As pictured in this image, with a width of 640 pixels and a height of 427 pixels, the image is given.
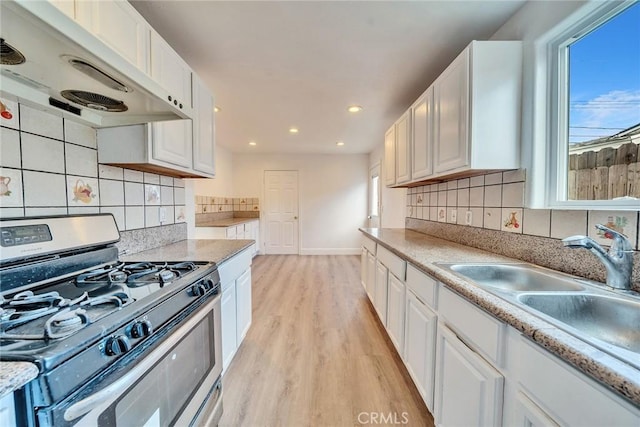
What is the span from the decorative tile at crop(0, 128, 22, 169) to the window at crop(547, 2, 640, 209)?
2.40 metres

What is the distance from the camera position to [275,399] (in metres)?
1.60

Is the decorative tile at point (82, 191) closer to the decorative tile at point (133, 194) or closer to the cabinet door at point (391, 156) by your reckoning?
the decorative tile at point (133, 194)

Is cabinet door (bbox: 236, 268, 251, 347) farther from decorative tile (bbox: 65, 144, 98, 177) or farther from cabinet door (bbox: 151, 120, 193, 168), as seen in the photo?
decorative tile (bbox: 65, 144, 98, 177)

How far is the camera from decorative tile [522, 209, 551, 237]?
1.35 m

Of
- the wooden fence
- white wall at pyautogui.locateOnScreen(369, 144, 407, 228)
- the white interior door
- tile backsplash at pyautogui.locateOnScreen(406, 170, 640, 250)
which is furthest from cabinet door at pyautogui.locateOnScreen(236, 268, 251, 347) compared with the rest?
the white interior door

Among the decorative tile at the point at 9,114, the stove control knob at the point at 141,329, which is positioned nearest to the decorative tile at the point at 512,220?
the stove control knob at the point at 141,329

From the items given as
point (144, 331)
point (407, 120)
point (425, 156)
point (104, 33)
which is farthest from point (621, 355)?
point (407, 120)

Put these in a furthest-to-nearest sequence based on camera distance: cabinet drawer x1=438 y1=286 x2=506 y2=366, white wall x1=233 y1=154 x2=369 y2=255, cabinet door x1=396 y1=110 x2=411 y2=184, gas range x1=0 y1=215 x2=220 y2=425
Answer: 1. white wall x1=233 y1=154 x2=369 y2=255
2. cabinet door x1=396 y1=110 x2=411 y2=184
3. cabinet drawer x1=438 y1=286 x2=506 y2=366
4. gas range x1=0 y1=215 x2=220 y2=425

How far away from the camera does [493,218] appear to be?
5.69ft

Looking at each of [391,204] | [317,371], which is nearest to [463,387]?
[317,371]

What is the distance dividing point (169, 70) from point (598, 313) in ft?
7.65

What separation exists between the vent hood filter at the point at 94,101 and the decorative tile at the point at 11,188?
37 cm

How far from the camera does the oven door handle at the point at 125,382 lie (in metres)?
0.61

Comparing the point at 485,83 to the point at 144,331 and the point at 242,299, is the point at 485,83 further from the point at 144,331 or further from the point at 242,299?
the point at 242,299
